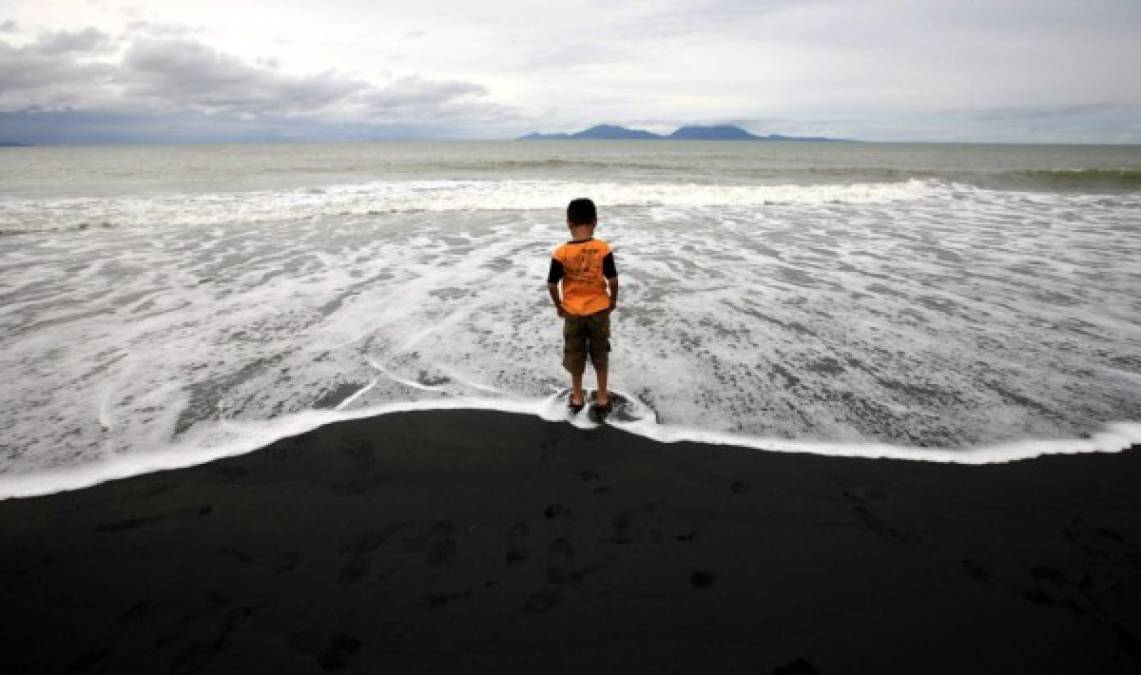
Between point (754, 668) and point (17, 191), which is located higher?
point (17, 191)

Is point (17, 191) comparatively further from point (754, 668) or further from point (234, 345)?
point (754, 668)

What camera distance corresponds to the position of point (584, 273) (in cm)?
423

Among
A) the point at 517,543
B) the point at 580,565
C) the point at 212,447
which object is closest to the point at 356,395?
the point at 212,447

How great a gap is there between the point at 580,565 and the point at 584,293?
213cm

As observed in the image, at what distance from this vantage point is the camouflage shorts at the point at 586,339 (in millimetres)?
4371

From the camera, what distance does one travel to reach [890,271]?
9414 mm

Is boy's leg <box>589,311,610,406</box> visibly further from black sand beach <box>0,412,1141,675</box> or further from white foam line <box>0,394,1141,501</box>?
black sand beach <box>0,412,1141,675</box>

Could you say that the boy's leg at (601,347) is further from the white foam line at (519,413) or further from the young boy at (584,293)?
the white foam line at (519,413)

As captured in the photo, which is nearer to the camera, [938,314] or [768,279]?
[938,314]

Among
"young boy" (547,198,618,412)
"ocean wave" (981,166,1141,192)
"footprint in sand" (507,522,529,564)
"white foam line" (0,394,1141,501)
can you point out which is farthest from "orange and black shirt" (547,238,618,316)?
"ocean wave" (981,166,1141,192)

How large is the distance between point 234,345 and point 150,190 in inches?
947

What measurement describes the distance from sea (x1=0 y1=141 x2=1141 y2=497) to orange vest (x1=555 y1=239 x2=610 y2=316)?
934mm

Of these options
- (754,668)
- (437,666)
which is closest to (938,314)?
(754,668)

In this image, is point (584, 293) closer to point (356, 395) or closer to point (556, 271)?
point (556, 271)
